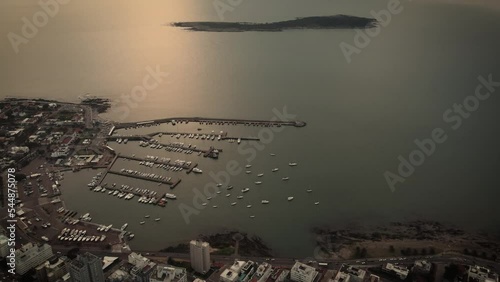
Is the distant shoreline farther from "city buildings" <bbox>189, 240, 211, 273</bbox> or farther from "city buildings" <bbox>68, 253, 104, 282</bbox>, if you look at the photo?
"city buildings" <bbox>68, 253, 104, 282</bbox>

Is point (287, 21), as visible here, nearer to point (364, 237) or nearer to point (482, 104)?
point (482, 104)

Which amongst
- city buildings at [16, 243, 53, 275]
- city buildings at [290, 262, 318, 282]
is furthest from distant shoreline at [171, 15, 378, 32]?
city buildings at [290, 262, 318, 282]

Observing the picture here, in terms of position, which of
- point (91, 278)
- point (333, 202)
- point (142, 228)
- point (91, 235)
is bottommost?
point (91, 278)

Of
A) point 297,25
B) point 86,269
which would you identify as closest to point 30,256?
point 86,269

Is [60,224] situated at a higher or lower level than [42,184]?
lower

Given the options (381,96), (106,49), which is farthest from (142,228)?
(106,49)

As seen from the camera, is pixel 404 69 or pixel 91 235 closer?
pixel 91 235

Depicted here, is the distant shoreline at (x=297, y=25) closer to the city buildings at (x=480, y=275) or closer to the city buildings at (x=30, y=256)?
the city buildings at (x=30, y=256)
